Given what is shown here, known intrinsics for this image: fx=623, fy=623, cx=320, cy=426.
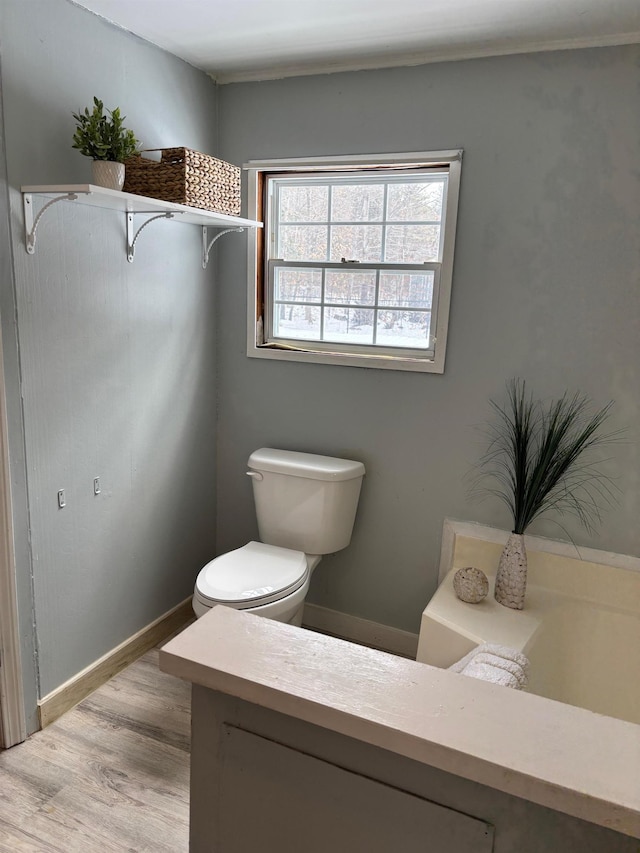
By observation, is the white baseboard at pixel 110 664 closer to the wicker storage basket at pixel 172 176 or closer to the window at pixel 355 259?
the window at pixel 355 259

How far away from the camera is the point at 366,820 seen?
29.0 inches

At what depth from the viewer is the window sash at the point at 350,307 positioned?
252 cm

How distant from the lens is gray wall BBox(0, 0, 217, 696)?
1.90m

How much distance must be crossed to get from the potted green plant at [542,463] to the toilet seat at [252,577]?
2.49 feet

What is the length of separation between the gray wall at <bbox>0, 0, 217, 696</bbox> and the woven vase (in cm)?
141

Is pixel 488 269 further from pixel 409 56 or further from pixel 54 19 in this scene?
pixel 54 19

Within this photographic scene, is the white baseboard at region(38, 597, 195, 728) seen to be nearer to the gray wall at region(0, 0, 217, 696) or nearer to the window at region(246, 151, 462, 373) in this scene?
the gray wall at region(0, 0, 217, 696)

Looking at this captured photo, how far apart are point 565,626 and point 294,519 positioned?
3.63 ft

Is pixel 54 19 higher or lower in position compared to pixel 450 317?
higher

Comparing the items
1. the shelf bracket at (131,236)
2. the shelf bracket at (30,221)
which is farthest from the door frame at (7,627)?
the shelf bracket at (131,236)

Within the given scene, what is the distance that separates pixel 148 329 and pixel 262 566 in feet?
3.37

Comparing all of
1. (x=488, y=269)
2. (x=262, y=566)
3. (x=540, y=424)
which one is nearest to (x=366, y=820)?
(x=262, y=566)

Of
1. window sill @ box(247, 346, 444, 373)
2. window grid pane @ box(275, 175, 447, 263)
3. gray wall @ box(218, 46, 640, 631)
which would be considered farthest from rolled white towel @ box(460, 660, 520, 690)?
window grid pane @ box(275, 175, 447, 263)

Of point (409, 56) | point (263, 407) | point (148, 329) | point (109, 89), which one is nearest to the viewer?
point (109, 89)
